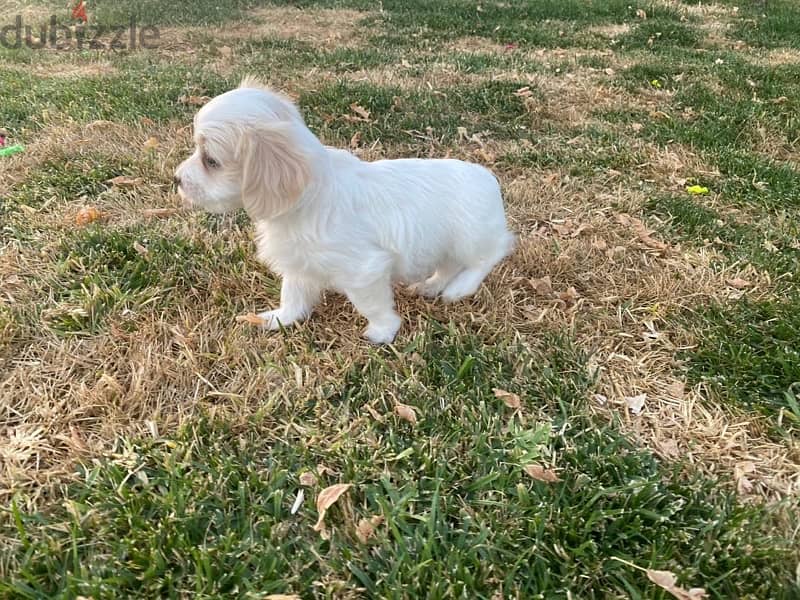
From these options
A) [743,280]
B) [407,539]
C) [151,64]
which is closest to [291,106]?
[407,539]

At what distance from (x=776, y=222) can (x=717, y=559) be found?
2.78 meters

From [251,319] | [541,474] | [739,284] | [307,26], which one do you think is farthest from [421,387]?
[307,26]

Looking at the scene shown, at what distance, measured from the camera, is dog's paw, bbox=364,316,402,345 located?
277 cm

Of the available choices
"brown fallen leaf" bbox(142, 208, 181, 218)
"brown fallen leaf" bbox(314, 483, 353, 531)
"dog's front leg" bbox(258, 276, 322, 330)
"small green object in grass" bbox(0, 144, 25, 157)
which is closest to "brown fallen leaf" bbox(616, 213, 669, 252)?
"dog's front leg" bbox(258, 276, 322, 330)

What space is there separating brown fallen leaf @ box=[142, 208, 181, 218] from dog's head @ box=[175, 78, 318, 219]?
1448mm

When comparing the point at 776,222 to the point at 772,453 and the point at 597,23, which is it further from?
the point at 597,23

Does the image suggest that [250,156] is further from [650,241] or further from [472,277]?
[650,241]

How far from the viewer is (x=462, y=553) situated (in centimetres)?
188

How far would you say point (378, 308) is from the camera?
267cm

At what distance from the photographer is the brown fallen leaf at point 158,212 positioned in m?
3.63

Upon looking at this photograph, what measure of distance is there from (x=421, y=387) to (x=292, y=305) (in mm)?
797

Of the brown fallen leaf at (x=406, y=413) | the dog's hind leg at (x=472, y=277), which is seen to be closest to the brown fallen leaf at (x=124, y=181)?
the dog's hind leg at (x=472, y=277)

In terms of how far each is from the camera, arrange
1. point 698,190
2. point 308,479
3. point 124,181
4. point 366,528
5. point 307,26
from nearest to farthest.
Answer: point 366,528
point 308,479
point 124,181
point 698,190
point 307,26

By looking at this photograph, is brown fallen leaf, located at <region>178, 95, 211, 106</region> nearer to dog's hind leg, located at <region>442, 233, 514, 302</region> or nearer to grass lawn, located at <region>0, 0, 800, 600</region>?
grass lawn, located at <region>0, 0, 800, 600</region>
